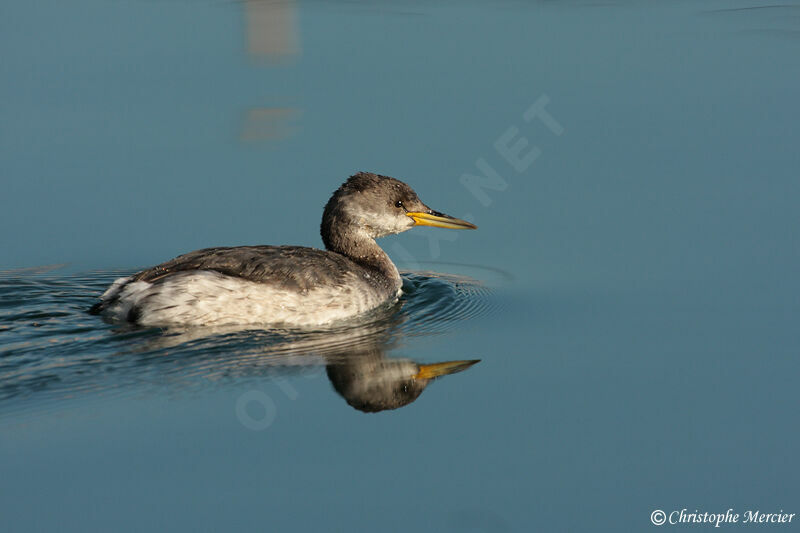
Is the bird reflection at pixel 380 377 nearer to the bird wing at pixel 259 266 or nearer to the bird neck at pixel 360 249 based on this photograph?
the bird wing at pixel 259 266

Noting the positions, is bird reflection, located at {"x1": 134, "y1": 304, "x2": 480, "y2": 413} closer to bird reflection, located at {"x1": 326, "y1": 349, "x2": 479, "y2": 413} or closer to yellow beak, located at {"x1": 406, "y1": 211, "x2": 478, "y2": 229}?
bird reflection, located at {"x1": 326, "y1": 349, "x2": 479, "y2": 413}

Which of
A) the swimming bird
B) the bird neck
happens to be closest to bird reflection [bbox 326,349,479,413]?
the swimming bird

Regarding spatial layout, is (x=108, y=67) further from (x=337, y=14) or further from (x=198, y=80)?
(x=337, y=14)

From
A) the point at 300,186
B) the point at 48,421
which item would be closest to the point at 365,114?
the point at 300,186

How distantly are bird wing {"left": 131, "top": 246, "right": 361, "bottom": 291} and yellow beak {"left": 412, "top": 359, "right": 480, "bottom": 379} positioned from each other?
143 centimetres

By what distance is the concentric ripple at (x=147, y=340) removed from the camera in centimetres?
779

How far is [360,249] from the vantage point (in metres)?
10.1

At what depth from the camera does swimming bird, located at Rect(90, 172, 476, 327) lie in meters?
8.78

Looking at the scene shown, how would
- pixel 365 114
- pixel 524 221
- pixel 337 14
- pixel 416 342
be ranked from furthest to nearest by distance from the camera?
pixel 337 14, pixel 365 114, pixel 524 221, pixel 416 342

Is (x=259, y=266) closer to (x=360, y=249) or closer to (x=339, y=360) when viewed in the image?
(x=339, y=360)

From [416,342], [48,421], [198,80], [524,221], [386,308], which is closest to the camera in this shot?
[48,421]

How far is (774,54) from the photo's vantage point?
14.2 meters

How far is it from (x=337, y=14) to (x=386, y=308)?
7562 mm

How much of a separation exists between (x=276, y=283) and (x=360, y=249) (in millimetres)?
1313
